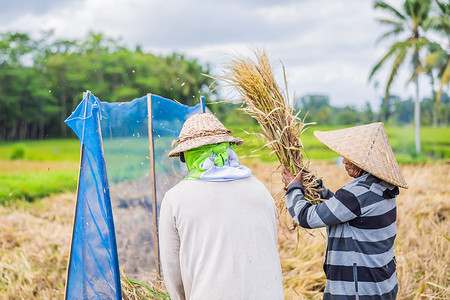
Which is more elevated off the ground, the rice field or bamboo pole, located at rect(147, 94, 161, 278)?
bamboo pole, located at rect(147, 94, 161, 278)

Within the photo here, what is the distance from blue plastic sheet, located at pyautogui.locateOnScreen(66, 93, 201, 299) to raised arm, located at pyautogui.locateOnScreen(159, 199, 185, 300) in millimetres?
752

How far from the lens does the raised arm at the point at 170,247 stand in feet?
5.20

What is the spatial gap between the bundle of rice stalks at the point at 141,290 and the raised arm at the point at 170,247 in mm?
1369

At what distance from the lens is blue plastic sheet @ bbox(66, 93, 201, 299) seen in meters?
2.32

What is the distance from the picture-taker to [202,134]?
1703 millimetres

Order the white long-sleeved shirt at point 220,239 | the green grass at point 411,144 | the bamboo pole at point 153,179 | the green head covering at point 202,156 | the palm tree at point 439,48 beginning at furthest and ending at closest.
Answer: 1. the green grass at point 411,144
2. the palm tree at point 439,48
3. the bamboo pole at point 153,179
4. the green head covering at point 202,156
5. the white long-sleeved shirt at point 220,239

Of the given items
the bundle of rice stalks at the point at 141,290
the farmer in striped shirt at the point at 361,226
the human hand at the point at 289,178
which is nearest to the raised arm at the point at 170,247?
the farmer in striped shirt at the point at 361,226

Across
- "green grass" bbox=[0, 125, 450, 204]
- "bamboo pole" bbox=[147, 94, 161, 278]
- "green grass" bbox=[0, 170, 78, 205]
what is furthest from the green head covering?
"green grass" bbox=[0, 170, 78, 205]

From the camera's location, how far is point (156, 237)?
308 cm

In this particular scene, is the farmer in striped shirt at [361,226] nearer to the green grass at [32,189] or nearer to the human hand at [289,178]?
the human hand at [289,178]

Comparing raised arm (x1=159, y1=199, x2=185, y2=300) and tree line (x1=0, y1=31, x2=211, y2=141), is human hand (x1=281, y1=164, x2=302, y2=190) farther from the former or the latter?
tree line (x1=0, y1=31, x2=211, y2=141)

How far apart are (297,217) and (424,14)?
2763 cm

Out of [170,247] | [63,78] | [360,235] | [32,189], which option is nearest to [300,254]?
[360,235]

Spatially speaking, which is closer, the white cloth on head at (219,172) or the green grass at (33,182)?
the white cloth on head at (219,172)
